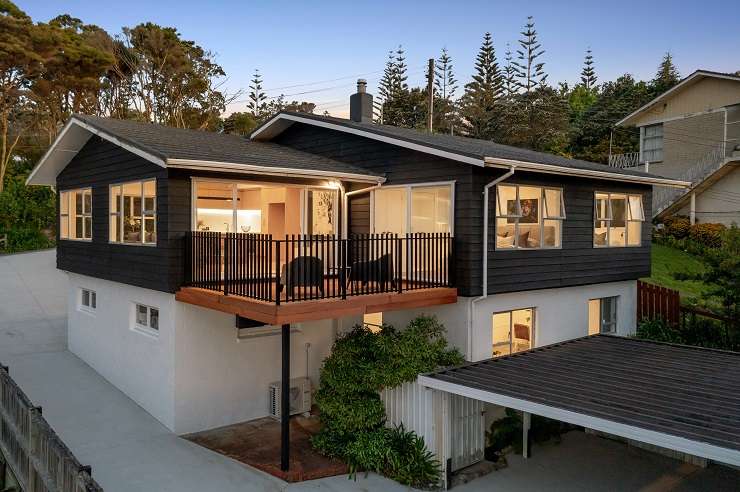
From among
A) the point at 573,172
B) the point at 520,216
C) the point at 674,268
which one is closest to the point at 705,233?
the point at 674,268

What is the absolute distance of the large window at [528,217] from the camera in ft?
34.3

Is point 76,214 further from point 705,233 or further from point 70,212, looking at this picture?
point 705,233

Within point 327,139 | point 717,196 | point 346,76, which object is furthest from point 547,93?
point 327,139

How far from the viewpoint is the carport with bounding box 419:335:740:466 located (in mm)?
5449

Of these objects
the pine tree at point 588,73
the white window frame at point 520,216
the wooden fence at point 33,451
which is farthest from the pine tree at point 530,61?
the wooden fence at point 33,451

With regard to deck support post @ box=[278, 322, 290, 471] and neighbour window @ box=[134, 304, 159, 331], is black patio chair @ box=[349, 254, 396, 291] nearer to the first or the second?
→ deck support post @ box=[278, 322, 290, 471]

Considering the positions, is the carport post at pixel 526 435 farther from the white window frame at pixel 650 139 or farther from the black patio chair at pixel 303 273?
the white window frame at pixel 650 139

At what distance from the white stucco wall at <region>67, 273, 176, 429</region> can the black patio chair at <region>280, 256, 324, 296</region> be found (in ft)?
9.59

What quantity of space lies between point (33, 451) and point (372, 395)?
469cm

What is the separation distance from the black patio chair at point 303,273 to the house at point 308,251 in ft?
0.10

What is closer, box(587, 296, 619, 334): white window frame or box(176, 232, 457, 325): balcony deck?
box(176, 232, 457, 325): balcony deck

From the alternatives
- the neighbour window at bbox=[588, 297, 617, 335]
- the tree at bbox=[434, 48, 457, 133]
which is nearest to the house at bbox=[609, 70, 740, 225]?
the neighbour window at bbox=[588, 297, 617, 335]

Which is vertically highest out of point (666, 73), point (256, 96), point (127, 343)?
point (666, 73)

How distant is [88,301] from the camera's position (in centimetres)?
1373
